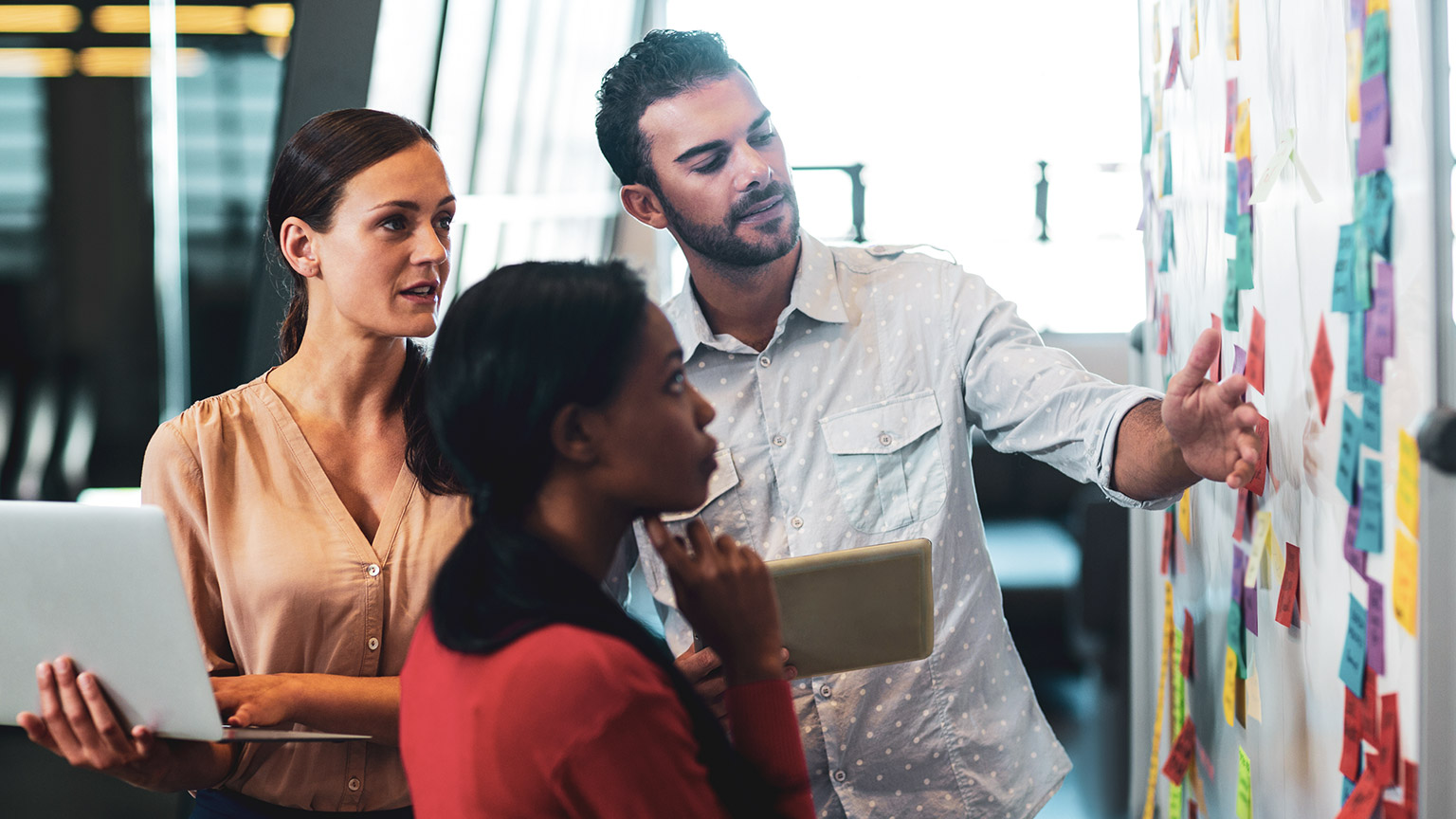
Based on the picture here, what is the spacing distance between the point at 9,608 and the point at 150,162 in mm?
1516

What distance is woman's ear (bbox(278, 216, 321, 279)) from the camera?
1.51 metres

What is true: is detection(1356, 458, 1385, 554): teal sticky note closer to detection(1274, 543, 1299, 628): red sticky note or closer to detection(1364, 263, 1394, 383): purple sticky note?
detection(1364, 263, 1394, 383): purple sticky note

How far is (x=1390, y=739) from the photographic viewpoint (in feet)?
3.30

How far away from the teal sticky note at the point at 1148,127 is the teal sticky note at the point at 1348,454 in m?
1.06

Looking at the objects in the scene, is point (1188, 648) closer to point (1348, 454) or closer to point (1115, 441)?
point (1115, 441)

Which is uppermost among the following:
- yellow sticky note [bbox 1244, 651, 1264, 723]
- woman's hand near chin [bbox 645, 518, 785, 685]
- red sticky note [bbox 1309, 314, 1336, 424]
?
red sticky note [bbox 1309, 314, 1336, 424]

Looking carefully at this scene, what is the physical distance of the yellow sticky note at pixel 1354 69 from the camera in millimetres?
1005

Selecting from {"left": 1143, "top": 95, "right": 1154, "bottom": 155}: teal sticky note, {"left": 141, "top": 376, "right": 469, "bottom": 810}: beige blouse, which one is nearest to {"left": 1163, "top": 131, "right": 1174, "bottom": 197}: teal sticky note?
{"left": 1143, "top": 95, "right": 1154, "bottom": 155}: teal sticky note

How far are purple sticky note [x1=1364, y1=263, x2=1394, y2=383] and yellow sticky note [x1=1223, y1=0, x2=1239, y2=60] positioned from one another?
52 cm

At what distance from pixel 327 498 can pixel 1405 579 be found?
1.15 m

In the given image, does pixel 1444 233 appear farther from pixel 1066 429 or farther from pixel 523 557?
pixel 523 557

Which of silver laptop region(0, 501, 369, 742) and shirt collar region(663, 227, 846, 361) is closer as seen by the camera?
→ silver laptop region(0, 501, 369, 742)

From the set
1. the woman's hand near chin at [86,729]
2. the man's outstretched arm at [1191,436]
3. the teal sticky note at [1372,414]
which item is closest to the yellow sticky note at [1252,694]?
the man's outstretched arm at [1191,436]

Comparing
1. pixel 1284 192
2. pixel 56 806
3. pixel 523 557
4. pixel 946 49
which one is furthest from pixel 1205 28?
pixel 946 49
